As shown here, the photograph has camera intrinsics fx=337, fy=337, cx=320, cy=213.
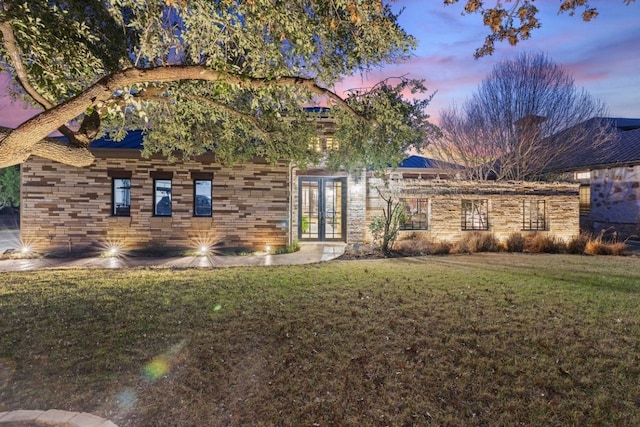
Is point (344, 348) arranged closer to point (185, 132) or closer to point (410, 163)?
point (185, 132)

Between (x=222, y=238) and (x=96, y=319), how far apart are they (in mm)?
6760

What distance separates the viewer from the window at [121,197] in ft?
37.2

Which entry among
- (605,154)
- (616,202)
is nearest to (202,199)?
(616,202)

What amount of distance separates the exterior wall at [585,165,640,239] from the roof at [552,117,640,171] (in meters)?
0.44

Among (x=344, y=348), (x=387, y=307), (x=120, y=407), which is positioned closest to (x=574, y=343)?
(x=387, y=307)

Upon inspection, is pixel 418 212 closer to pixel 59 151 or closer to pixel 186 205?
pixel 186 205

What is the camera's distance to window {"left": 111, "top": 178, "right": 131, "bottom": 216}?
446 inches

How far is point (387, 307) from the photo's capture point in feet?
17.7

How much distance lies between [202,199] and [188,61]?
6.03 m

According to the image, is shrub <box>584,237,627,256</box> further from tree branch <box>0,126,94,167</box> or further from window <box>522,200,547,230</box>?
tree branch <box>0,126,94,167</box>

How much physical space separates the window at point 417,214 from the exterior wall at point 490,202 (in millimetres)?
242

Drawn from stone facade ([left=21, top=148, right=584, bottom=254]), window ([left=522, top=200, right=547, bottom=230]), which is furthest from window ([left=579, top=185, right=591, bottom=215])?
stone facade ([left=21, top=148, right=584, bottom=254])

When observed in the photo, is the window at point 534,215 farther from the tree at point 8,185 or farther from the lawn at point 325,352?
the tree at point 8,185

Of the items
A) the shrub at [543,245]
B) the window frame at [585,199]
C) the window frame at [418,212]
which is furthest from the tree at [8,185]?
the window frame at [585,199]
